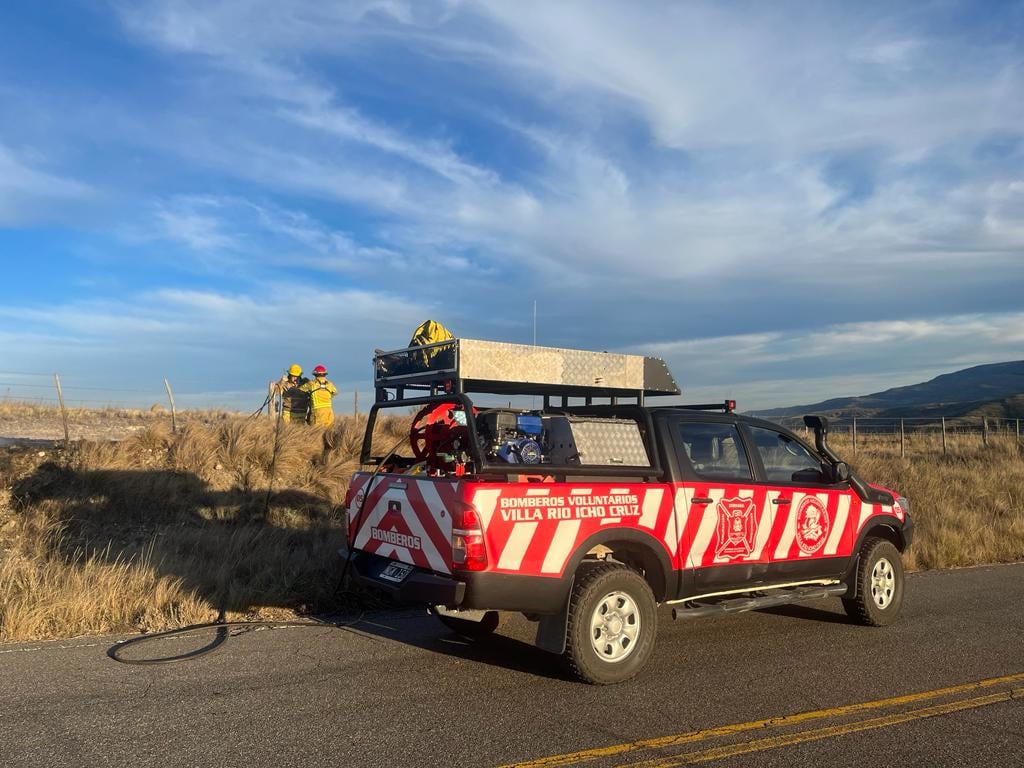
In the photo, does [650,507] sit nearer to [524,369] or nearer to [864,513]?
[524,369]

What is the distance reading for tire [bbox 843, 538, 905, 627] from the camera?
7.31m

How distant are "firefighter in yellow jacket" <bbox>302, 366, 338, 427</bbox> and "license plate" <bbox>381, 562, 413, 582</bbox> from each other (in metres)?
10.2

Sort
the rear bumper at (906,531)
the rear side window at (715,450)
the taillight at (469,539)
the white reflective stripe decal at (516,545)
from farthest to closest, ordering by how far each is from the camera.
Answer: the rear bumper at (906,531) → the rear side window at (715,450) → the white reflective stripe decal at (516,545) → the taillight at (469,539)

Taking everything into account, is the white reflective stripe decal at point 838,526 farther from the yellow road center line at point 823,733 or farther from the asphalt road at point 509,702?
the yellow road center line at point 823,733

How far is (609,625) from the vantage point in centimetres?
562

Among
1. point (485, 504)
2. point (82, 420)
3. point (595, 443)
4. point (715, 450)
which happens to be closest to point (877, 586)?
point (715, 450)

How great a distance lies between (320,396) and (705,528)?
11128mm

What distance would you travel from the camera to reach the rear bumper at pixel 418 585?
5234mm

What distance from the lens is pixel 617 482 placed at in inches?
232

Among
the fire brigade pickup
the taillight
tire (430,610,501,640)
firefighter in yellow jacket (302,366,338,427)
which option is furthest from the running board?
firefighter in yellow jacket (302,366,338,427)

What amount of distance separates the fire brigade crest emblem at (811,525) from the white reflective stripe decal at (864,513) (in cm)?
46

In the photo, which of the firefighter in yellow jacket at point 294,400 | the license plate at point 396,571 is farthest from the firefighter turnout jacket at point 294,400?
the license plate at point 396,571

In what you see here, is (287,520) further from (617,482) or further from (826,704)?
(826,704)

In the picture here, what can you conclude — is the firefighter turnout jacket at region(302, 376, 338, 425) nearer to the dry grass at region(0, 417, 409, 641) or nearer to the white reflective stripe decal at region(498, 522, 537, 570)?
the dry grass at region(0, 417, 409, 641)
